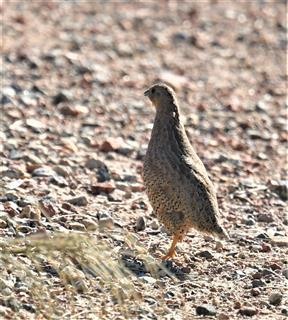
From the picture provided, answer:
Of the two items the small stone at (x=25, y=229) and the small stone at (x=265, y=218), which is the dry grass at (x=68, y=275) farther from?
the small stone at (x=265, y=218)

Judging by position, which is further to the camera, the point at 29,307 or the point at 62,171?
the point at 62,171

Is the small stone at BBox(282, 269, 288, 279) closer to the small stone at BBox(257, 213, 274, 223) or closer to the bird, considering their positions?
the bird

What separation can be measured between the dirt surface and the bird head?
2.98 ft

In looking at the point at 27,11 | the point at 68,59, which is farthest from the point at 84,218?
the point at 27,11

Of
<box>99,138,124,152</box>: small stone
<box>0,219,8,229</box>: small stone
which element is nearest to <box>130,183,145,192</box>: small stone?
<box>99,138,124,152</box>: small stone

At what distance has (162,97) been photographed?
888 cm

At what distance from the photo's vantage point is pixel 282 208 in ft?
33.2

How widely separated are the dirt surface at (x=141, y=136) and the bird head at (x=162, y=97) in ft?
2.98

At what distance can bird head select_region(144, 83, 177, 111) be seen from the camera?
883cm

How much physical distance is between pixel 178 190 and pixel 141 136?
13.0ft

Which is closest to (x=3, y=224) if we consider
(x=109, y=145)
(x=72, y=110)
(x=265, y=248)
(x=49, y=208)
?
(x=49, y=208)

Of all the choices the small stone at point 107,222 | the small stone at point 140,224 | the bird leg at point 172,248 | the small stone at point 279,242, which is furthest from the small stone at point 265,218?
the bird leg at point 172,248

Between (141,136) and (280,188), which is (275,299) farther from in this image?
(141,136)

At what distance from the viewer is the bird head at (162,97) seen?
883cm
